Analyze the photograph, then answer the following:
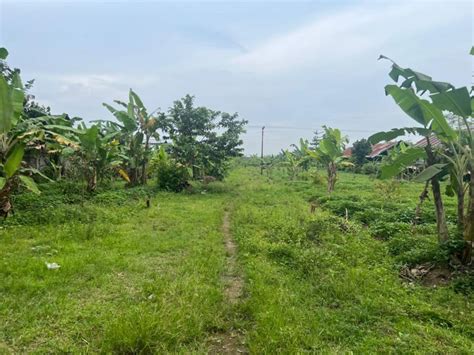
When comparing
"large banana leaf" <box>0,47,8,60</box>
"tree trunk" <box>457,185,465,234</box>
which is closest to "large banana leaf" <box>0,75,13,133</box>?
"large banana leaf" <box>0,47,8,60</box>

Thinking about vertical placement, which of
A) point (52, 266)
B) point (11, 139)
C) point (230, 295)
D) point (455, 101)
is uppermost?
point (455, 101)

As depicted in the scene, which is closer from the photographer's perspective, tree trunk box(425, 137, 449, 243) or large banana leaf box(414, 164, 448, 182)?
large banana leaf box(414, 164, 448, 182)

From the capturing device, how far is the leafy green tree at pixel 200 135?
12664 millimetres

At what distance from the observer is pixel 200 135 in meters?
13.0

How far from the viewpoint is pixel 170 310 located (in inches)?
128

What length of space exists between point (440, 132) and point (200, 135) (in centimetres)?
940

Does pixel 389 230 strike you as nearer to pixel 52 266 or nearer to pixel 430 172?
pixel 430 172

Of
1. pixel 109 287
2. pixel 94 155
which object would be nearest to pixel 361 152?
pixel 94 155

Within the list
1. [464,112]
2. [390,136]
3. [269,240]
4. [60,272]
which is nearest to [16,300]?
[60,272]

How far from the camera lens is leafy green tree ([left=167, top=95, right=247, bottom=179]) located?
41.5 ft

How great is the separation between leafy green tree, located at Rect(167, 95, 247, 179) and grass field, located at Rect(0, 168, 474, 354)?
5.87 m

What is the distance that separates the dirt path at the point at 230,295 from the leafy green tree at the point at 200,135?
6443mm

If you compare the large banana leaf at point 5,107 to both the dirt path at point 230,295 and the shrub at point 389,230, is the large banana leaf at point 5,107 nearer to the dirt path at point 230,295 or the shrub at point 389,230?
the dirt path at point 230,295

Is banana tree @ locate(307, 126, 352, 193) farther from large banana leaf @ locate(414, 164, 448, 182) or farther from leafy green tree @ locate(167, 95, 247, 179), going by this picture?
large banana leaf @ locate(414, 164, 448, 182)
